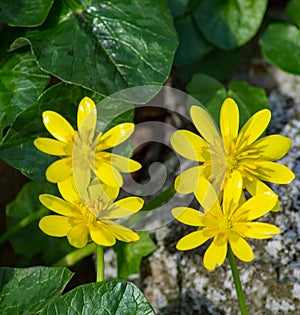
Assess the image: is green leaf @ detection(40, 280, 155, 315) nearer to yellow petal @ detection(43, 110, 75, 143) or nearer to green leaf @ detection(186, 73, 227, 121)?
yellow petal @ detection(43, 110, 75, 143)

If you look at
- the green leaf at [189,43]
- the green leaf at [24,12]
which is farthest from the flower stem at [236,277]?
the green leaf at [189,43]

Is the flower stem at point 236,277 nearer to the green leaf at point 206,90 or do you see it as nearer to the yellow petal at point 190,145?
the yellow petal at point 190,145

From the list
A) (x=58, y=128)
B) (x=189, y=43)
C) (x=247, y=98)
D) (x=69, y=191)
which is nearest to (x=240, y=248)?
(x=69, y=191)

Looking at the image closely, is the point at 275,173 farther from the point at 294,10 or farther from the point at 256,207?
the point at 294,10

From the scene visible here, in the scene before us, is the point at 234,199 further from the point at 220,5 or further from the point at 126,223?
the point at 220,5

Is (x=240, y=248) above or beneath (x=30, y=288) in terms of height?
above

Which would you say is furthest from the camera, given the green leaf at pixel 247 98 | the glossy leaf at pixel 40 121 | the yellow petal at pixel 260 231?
the green leaf at pixel 247 98
